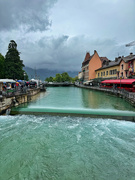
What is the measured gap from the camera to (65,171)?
4699 millimetres

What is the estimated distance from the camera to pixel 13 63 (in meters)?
38.7

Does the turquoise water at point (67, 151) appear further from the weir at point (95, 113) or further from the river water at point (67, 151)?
the weir at point (95, 113)

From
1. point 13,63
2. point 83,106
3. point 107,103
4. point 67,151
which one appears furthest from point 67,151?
point 13,63

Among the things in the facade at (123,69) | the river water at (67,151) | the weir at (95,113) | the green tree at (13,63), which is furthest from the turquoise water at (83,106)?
the green tree at (13,63)

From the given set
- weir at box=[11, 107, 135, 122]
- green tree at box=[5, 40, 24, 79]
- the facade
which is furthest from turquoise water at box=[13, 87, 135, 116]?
green tree at box=[5, 40, 24, 79]

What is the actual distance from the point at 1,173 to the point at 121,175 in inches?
196

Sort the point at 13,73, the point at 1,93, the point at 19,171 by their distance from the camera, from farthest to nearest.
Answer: the point at 13,73, the point at 1,93, the point at 19,171

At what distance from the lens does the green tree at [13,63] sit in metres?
38.2

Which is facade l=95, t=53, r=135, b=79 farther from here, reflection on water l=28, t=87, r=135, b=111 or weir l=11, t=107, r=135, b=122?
weir l=11, t=107, r=135, b=122

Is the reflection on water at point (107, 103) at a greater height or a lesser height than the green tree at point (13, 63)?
lesser

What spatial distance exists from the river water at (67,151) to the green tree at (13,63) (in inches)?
1307

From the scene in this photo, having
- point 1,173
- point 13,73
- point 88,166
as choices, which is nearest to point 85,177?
point 88,166

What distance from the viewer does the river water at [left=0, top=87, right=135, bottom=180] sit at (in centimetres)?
462

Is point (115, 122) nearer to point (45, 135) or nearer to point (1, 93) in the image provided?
point (45, 135)
